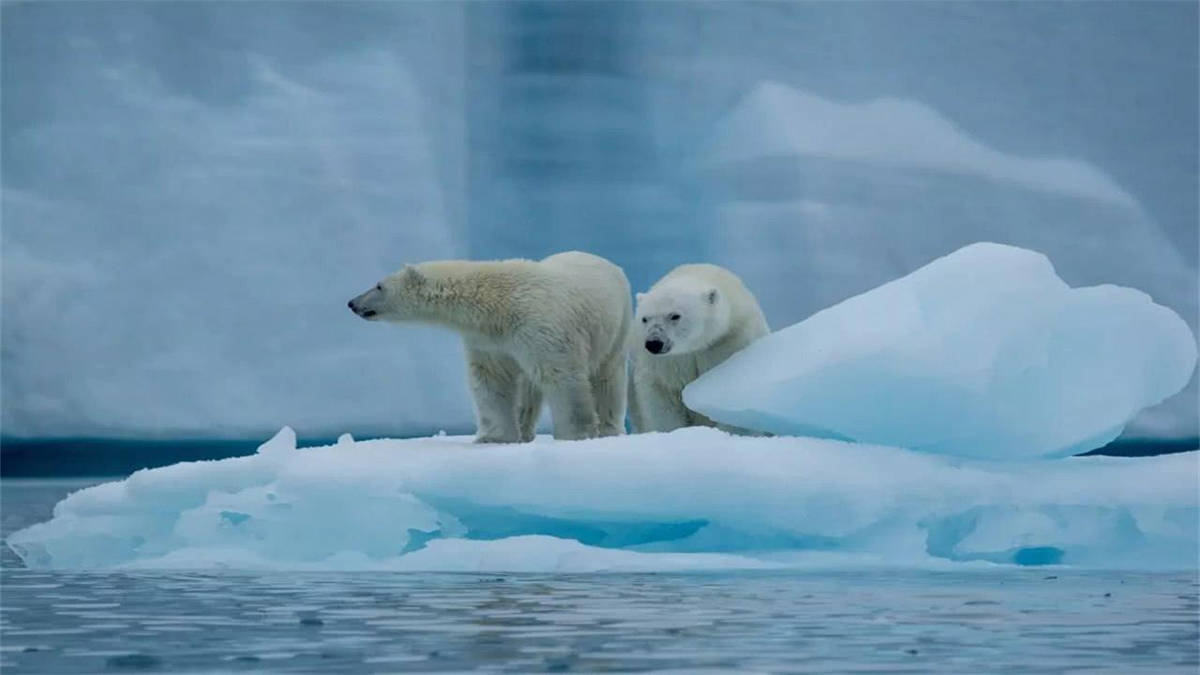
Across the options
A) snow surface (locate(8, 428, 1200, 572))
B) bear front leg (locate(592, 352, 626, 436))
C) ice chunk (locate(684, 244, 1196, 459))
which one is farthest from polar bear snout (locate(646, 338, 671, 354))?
bear front leg (locate(592, 352, 626, 436))

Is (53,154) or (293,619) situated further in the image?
(53,154)

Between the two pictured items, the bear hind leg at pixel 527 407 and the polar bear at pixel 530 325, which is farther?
the bear hind leg at pixel 527 407

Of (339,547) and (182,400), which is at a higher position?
(182,400)

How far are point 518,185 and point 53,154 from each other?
351cm

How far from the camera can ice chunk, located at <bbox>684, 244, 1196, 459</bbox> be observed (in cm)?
680

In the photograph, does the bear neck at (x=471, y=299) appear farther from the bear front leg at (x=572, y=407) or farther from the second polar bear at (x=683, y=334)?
the second polar bear at (x=683, y=334)

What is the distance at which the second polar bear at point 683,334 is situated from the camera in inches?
281

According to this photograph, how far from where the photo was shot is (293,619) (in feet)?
16.4

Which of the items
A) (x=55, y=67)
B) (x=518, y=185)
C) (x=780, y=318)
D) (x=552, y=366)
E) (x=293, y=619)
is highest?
(x=55, y=67)

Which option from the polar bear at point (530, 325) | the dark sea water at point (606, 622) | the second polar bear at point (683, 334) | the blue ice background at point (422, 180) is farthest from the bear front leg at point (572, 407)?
the blue ice background at point (422, 180)

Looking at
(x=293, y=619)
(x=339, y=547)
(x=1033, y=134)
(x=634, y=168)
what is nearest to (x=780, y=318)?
(x=634, y=168)

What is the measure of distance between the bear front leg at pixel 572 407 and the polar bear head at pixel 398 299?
2.16 ft

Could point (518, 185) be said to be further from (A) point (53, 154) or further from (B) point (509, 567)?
(B) point (509, 567)

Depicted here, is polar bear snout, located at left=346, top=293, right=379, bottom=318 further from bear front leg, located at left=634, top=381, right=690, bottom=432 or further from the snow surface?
bear front leg, located at left=634, top=381, right=690, bottom=432
